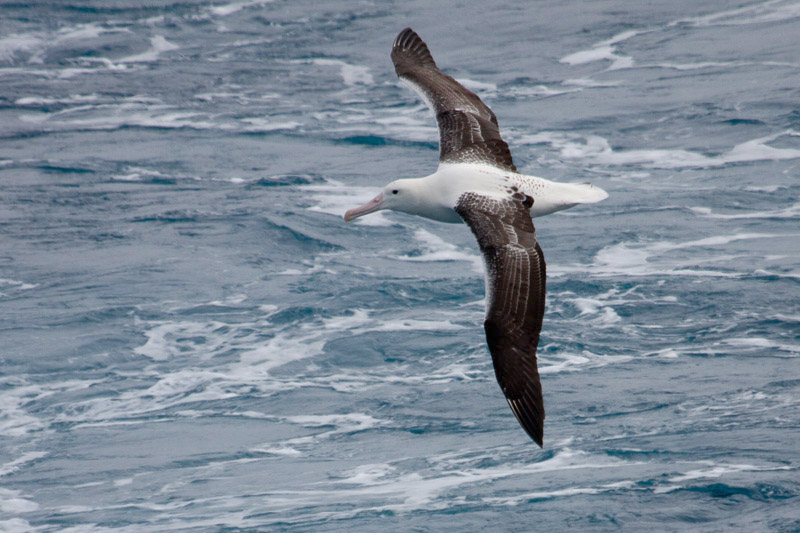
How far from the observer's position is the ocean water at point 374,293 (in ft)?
54.2

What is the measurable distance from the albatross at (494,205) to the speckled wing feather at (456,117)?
0.5 inches

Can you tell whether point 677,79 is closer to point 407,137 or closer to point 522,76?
point 522,76

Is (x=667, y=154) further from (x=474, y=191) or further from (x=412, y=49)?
(x=474, y=191)

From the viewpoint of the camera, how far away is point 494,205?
1423 cm

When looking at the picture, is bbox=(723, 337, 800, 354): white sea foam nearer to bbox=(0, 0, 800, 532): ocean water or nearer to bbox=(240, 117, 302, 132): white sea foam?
bbox=(0, 0, 800, 532): ocean water

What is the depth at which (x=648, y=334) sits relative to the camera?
20.2m

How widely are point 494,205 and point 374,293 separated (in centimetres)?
841

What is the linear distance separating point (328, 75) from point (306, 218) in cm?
1093

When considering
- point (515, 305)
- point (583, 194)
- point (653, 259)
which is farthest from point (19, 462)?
point (653, 259)

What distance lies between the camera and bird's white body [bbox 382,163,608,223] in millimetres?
14656

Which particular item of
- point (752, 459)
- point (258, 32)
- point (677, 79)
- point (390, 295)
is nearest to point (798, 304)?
point (752, 459)

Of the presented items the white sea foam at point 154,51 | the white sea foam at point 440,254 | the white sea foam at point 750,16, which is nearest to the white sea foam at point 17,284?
the white sea foam at point 440,254

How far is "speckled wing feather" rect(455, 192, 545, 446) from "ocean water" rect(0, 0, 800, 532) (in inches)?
146

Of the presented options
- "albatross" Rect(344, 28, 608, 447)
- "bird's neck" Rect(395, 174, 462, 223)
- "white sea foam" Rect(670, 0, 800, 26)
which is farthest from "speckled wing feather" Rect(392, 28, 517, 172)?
"white sea foam" Rect(670, 0, 800, 26)
